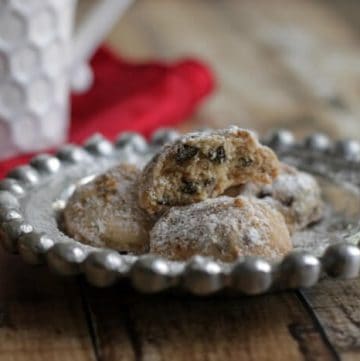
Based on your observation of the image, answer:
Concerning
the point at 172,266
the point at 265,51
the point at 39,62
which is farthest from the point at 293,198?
the point at 265,51

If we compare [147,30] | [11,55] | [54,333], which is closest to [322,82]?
[147,30]

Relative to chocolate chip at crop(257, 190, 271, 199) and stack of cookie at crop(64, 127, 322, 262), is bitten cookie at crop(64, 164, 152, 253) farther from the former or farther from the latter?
chocolate chip at crop(257, 190, 271, 199)

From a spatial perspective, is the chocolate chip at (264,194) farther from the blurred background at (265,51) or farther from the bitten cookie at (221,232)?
the blurred background at (265,51)

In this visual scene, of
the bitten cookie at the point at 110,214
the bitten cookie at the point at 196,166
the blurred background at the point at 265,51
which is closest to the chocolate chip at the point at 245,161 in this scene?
the bitten cookie at the point at 196,166

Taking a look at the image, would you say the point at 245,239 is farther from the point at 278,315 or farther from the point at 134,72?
the point at 134,72

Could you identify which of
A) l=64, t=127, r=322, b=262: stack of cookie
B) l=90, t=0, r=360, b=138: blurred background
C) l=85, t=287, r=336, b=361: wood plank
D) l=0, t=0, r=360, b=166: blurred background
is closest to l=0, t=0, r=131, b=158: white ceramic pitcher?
l=0, t=0, r=360, b=166: blurred background

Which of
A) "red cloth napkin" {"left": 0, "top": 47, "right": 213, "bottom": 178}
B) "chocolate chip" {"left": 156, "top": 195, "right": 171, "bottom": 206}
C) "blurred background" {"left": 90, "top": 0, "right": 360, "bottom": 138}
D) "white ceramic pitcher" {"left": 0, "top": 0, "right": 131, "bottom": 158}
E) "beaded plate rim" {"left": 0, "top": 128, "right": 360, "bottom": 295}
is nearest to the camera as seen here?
"beaded plate rim" {"left": 0, "top": 128, "right": 360, "bottom": 295}
